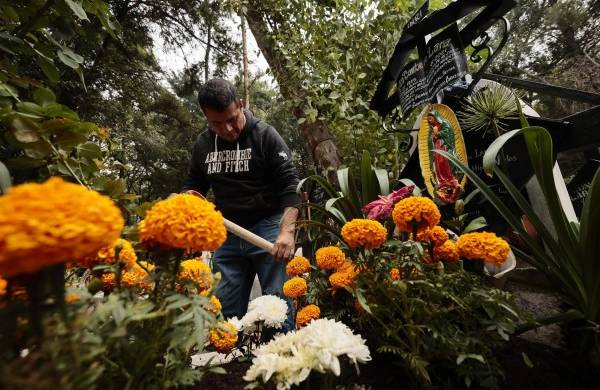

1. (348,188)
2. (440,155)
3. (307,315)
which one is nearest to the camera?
(307,315)

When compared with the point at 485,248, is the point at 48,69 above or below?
above

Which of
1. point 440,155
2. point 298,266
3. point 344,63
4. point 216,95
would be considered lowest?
point 298,266

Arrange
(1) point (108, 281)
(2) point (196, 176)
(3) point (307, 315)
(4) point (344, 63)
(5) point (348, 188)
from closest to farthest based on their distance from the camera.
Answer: (1) point (108, 281), (3) point (307, 315), (5) point (348, 188), (2) point (196, 176), (4) point (344, 63)

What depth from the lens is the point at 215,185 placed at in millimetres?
2191

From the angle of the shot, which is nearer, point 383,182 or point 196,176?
point 383,182

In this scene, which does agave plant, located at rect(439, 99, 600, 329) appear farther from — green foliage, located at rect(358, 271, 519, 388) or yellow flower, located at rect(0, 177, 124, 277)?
yellow flower, located at rect(0, 177, 124, 277)

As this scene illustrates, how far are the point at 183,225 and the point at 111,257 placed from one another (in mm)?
252

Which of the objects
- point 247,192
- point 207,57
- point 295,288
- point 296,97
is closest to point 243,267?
point 247,192

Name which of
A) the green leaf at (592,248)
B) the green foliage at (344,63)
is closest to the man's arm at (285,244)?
the green leaf at (592,248)

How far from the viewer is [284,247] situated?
1.66m

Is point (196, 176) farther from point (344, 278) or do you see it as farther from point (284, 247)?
point (344, 278)

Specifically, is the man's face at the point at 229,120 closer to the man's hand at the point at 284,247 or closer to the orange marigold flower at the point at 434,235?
the man's hand at the point at 284,247

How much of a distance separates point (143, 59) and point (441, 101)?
26.5 ft

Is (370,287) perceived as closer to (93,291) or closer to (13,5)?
(93,291)
